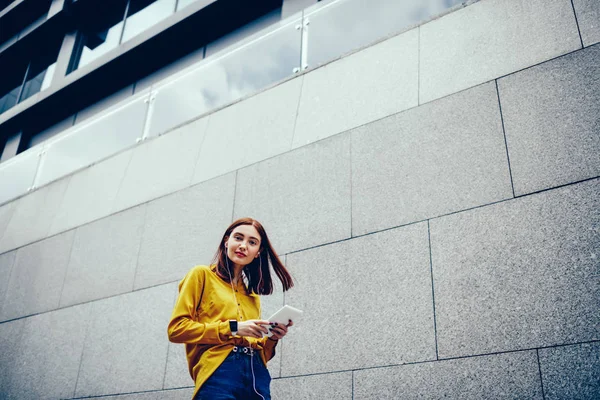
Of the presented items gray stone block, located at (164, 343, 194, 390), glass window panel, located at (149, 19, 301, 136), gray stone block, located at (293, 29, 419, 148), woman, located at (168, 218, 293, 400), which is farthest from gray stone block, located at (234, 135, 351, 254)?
woman, located at (168, 218, 293, 400)

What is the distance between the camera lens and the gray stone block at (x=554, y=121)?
425cm

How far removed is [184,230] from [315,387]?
2.68 meters

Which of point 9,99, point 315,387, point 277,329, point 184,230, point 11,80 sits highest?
point 11,80

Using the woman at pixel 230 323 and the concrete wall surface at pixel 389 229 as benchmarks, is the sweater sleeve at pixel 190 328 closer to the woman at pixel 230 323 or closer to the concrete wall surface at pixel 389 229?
the woman at pixel 230 323

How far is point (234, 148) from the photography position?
22.5 ft

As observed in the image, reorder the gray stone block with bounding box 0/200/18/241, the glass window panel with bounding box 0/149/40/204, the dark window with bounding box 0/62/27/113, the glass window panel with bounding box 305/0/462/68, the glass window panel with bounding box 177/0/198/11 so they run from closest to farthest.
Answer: the glass window panel with bounding box 305/0/462/68, the gray stone block with bounding box 0/200/18/241, the glass window panel with bounding box 0/149/40/204, the glass window panel with bounding box 177/0/198/11, the dark window with bounding box 0/62/27/113

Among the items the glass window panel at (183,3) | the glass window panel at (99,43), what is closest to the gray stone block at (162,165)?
the glass window panel at (183,3)

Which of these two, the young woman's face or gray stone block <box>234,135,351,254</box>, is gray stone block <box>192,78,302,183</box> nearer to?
gray stone block <box>234,135,351,254</box>

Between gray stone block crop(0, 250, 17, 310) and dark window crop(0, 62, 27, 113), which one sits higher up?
dark window crop(0, 62, 27, 113)

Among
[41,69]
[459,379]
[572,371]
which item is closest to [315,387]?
[459,379]

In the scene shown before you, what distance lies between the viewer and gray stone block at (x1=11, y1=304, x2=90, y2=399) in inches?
259

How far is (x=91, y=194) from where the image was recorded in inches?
328

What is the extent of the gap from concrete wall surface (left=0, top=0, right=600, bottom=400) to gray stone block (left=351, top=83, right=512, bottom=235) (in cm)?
2

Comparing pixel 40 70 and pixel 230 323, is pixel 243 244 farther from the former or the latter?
pixel 40 70
